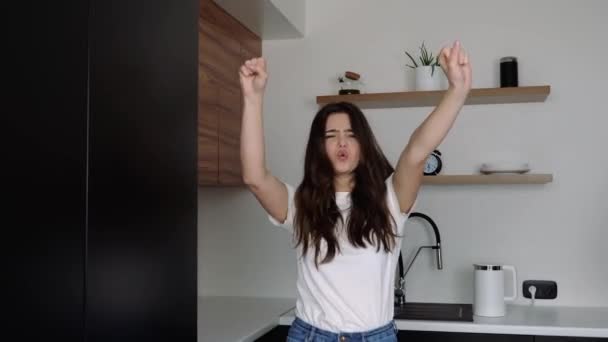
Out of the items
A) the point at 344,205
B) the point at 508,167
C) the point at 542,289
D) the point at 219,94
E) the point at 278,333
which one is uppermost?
the point at 219,94

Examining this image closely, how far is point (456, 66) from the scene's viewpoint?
1549mm

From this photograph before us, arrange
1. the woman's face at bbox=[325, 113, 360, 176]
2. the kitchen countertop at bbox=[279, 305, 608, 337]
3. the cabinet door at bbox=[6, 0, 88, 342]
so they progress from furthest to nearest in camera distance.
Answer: the kitchen countertop at bbox=[279, 305, 608, 337] → the woman's face at bbox=[325, 113, 360, 176] → the cabinet door at bbox=[6, 0, 88, 342]

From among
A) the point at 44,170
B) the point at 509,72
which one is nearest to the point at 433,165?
the point at 509,72

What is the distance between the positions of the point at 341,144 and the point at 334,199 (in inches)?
5.7

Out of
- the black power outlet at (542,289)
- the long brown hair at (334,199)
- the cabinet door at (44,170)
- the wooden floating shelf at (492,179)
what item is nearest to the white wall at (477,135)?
the black power outlet at (542,289)

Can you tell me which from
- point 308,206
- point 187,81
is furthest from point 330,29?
point 187,81

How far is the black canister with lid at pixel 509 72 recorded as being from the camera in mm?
3006

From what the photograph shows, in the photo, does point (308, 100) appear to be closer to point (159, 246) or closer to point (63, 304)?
point (159, 246)

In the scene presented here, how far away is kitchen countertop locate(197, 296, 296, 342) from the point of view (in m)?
2.34

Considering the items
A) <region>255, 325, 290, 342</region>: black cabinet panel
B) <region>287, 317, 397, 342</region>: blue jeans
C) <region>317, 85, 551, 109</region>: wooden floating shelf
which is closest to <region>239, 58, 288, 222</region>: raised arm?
<region>287, 317, 397, 342</region>: blue jeans

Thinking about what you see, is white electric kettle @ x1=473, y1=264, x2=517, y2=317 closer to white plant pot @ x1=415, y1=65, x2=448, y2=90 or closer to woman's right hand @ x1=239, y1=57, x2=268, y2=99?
white plant pot @ x1=415, y1=65, x2=448, y2=90

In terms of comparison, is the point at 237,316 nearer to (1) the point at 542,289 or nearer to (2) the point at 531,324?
(2) the point at 531,324

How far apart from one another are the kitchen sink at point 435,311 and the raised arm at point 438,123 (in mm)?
1049

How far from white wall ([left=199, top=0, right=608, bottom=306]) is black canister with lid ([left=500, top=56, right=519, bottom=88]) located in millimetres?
88
